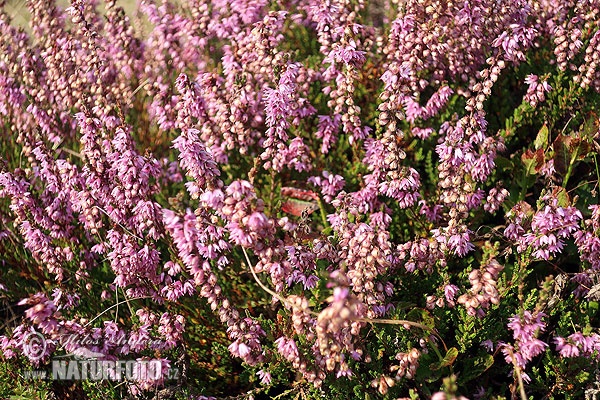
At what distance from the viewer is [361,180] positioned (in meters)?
4.17

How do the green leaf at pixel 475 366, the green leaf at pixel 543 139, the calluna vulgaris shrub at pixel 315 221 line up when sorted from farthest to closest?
the green leaf at pixel 543 139, the green leaf at pixel 475 366, the calluna vulgaris shrub at pixel 315 221

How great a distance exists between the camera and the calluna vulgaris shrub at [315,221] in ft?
9.12

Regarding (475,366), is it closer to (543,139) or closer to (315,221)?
(543,139)

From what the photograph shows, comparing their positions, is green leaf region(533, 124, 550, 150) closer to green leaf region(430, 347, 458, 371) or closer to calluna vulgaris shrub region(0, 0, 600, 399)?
calluna vulgaris shrub region(0, 0, 600, 399)

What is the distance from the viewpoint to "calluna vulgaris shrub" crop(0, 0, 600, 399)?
9.12 feet

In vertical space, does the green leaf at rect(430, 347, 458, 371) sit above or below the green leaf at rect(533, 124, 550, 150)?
below

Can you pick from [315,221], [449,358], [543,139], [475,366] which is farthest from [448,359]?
[315,221]

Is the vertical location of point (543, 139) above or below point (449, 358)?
above

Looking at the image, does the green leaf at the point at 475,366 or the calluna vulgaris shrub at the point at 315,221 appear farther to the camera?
the green leaf at the point at 475,366

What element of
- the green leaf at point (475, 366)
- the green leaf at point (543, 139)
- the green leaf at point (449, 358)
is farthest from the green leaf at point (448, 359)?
the green leaf at point (543, 139)

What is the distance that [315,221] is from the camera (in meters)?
4.45

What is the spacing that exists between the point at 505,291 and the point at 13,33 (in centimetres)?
381

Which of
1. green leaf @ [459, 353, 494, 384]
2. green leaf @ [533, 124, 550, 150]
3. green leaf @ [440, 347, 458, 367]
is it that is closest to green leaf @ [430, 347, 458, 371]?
green leaf @ [440, 347, 458, 367]

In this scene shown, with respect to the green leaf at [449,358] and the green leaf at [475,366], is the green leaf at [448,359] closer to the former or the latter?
the green leaf at [449,358]
